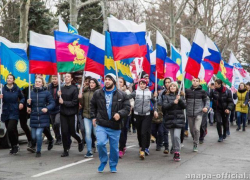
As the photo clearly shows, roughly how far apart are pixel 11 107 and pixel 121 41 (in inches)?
113

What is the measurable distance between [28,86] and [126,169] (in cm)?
396

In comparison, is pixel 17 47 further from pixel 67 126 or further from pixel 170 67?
pixel 170 67

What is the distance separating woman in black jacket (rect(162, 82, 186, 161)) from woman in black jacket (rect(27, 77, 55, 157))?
2522 millimetres

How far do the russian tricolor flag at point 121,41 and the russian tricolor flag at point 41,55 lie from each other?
5.97 ft

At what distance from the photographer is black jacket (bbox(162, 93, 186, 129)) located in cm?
886

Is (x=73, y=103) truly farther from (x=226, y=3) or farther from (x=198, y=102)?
(x=226, y=3)

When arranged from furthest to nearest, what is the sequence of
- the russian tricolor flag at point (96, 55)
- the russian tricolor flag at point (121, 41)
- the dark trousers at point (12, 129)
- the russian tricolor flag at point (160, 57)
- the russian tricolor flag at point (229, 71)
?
1. the russian tricolor flag at point (229, 71)
2. the russian tricolor flag at point (160, 57)
3. the russian tricolor flag at point (96, 55)
4. the dark trousers at point (12, 129)
5. the russian tricolor flag at point (121, 41)

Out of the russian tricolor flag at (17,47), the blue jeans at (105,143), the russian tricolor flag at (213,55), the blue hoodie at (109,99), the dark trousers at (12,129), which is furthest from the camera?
the russian tricolor flag at (213,55)

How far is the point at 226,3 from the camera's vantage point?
1363 inches

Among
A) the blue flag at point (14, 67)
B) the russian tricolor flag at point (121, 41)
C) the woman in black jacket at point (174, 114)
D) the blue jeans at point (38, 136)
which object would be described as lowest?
the blue jeans at point (38, 136)

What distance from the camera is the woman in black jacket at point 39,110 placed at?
29.6ft

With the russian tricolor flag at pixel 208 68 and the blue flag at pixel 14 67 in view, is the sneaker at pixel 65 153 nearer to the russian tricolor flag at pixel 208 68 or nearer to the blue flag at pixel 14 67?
the blue flag at pixel 14 67

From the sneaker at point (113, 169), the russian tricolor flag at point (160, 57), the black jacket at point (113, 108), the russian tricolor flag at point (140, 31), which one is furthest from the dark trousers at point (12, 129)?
the russian tricolor flag at point (160, 57)

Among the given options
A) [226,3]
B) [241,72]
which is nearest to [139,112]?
[241,72]
